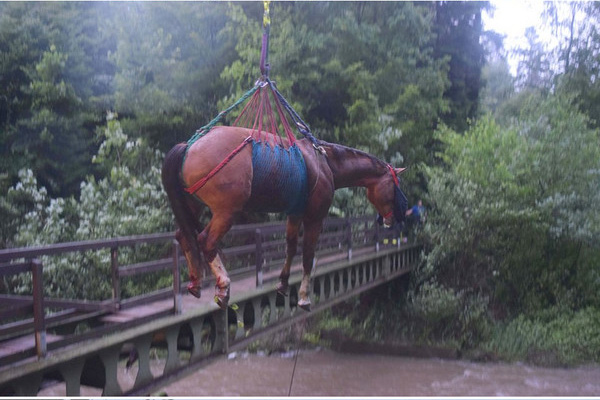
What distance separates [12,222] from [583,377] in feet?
41.4

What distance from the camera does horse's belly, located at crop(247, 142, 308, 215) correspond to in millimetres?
2656

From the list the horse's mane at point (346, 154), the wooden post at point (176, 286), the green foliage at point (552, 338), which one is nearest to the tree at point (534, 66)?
the green foliage at point (552, 338)

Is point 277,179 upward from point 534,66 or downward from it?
downward

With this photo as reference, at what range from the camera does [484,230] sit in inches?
548

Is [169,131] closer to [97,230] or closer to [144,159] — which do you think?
[144,159]

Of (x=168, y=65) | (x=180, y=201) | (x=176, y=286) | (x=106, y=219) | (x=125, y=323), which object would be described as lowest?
(x=125, y=323)

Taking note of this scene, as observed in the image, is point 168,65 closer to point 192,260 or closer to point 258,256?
point 258,256

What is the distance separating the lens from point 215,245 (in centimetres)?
254

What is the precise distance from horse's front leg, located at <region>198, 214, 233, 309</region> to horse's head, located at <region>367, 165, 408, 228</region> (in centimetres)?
92

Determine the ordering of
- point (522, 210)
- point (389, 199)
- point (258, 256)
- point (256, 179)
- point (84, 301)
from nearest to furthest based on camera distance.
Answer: point (256, 179) → point (389, 199) → point (84, 301) → point (258, 256) → point (522, 210)

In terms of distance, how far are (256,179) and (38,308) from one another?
2.27 metres

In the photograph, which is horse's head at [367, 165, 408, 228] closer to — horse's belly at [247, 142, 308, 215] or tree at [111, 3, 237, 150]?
horse's belly at [247, 142, 308, 215]

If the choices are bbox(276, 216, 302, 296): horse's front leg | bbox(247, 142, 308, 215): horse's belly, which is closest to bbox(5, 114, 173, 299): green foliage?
bbox(276, 216, 302, 296): horse's front leg

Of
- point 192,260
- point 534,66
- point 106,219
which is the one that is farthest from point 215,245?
point 534,66
